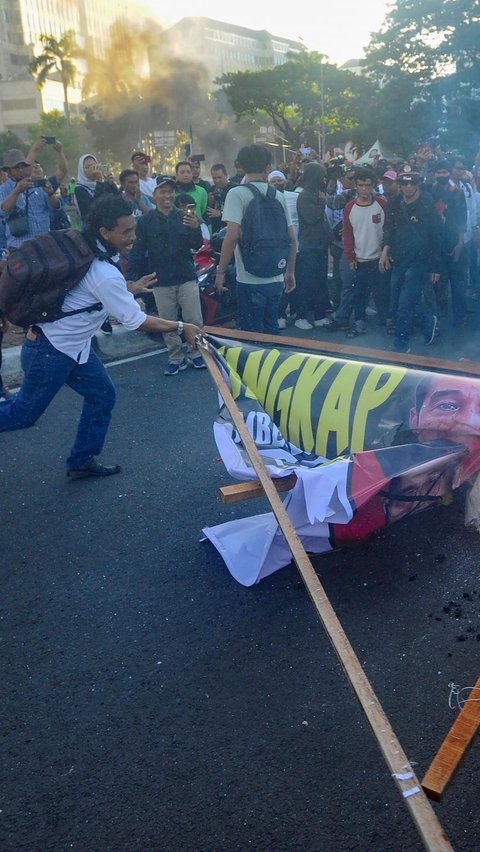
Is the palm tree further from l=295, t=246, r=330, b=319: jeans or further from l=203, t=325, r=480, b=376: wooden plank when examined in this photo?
l=203, t=325, r=480, b=376: wooden plank

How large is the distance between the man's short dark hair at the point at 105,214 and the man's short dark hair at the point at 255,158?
188cm

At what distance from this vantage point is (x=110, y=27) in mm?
58000

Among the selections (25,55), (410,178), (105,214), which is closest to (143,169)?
(410,178)

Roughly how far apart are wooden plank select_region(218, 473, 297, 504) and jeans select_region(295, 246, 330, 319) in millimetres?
5651

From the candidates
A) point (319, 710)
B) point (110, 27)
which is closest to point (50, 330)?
point (319, 710)

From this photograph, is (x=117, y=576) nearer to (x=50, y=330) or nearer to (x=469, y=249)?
(x=50, y=330)

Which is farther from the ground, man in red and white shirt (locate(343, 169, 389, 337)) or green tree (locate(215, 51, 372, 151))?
green tree (locate(215, 51, 372, 151))

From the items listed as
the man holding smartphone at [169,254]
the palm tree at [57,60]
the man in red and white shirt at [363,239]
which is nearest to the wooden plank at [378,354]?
the man holding smartphone at [169,254]

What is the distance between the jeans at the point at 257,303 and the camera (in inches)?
240

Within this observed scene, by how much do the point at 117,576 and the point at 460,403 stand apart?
1804 mm

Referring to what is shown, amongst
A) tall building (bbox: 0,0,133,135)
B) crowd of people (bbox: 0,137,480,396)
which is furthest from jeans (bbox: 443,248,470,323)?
tall building (bbox: 0,0,133,135)

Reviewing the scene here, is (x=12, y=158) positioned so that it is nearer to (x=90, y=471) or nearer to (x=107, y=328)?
(x=107, y=328)

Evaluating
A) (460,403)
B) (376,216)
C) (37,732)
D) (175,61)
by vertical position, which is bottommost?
(37,732)

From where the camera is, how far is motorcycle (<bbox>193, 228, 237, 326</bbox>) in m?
8.46
